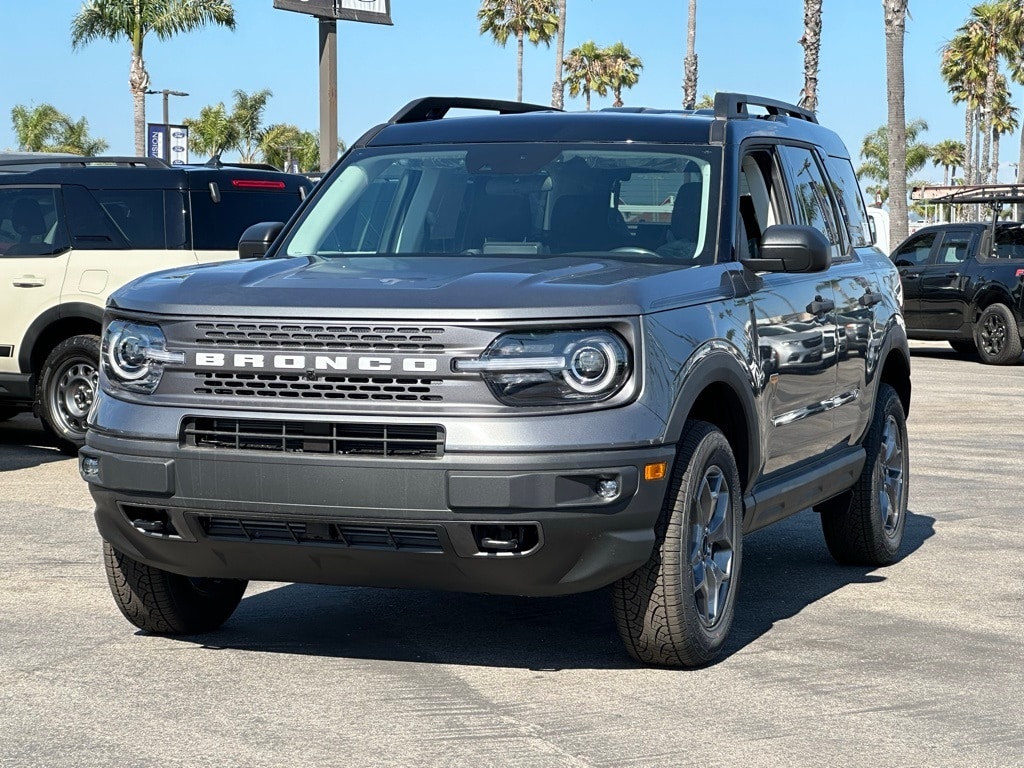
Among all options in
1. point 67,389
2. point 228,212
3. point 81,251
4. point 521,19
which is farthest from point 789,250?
point 521,19

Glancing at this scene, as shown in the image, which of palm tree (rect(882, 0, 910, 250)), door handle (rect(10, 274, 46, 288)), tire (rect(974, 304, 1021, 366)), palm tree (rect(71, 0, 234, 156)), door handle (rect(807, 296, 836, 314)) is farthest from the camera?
palm tree (rect(71, 0, 234, 156))

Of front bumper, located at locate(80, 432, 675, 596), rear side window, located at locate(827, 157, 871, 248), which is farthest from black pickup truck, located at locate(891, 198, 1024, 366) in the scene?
front bumper, located at locate(80, 432, 675, 596)

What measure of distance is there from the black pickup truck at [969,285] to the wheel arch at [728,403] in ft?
54.5

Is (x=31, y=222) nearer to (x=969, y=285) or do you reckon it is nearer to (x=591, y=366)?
(x=591, y=366)

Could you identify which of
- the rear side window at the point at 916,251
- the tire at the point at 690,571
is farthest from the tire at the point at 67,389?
the rear side window at the point at 916,251

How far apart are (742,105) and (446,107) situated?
140cm

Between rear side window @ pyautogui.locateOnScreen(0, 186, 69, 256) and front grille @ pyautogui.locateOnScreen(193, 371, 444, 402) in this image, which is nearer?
front grille @ pyautogui.locateOnScreen(193, 371, 444, 402)

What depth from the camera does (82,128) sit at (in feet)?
243

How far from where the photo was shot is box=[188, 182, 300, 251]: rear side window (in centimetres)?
1210

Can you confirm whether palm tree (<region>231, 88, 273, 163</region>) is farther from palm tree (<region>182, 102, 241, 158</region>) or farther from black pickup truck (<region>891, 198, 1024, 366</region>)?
black pickup truck (<region>891, 198, 1024, 366</region>)

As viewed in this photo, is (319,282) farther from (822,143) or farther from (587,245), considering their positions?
(822,143)

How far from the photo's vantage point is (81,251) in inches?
480

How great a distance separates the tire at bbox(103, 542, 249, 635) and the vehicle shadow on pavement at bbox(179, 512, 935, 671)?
3.6 inches

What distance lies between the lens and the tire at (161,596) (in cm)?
605
